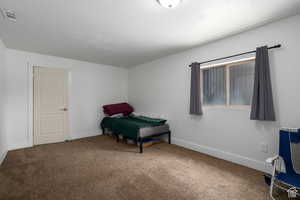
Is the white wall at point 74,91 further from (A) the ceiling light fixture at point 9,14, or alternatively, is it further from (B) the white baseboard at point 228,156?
(B) the white baseboard at point 228,156

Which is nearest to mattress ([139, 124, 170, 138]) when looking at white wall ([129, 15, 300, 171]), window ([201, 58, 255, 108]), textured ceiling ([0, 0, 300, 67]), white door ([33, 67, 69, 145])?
white wall ([129, 15, 300, 171])

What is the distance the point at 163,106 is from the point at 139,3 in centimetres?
263

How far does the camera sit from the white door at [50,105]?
358 cm

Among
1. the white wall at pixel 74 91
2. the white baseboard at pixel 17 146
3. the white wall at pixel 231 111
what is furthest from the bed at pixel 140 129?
the white baseboard at pixel 17 146

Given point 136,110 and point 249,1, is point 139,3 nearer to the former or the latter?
point 249,1

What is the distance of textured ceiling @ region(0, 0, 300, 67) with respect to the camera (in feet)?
5.71

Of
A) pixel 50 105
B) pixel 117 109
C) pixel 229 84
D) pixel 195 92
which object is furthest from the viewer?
pixel 117 109

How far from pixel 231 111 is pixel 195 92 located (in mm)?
771

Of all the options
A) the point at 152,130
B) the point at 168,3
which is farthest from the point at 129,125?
the point at 168,3

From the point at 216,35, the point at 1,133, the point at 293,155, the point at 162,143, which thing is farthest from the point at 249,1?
the point at 1,133

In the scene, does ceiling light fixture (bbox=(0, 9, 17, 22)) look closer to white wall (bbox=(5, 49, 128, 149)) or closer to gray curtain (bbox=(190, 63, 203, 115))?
white wall (bbox=(5, 49, 128, 149))

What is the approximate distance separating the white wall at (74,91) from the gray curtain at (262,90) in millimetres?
4039

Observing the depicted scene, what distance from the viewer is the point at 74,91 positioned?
412cm

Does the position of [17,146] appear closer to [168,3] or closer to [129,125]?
[129,125]
